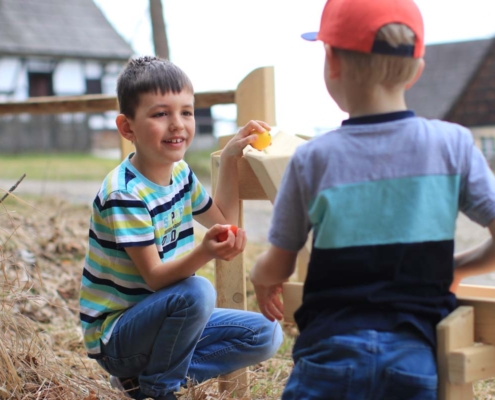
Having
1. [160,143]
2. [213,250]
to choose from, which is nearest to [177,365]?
[213,250]

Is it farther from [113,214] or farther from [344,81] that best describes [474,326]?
[113,214]

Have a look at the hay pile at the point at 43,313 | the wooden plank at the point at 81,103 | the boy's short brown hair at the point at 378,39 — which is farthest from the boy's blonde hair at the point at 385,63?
the wooden plank at the point at 81,103

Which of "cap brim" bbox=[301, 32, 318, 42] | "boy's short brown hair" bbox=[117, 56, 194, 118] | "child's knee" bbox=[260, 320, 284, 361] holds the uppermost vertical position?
"cap brim" bbox=[301, 32, 318, 42]

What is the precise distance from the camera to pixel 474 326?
5.31ft

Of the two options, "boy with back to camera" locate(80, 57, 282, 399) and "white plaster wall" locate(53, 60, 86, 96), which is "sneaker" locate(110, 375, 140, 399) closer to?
"boy with back to camera" locate(80, 57, 282, 399)

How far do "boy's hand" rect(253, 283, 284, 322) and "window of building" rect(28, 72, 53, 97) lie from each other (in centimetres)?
2849

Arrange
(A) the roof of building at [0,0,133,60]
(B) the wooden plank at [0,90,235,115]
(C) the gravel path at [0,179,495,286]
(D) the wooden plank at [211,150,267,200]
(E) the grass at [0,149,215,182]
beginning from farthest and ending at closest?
(A) the roof of building at [0,0,133,60]
(E) the grass at [0,149,215,182]
(C) the gravel path at [0,179,495,286]
(B) the wooden plank at [0,90,235,115]
(D) the wooden plank at [211,150,267,200]

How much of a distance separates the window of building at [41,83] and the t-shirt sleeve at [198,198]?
1092 inches

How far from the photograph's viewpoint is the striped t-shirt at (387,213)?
1480 mm

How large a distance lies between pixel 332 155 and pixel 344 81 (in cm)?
18

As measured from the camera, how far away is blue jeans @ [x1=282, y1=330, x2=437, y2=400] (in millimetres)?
1469

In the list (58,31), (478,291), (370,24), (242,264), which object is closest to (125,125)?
(242,264)

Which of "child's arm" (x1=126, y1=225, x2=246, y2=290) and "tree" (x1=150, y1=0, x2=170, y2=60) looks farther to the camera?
"tree" (x1=150, y1=0, x2=170, y2=60)

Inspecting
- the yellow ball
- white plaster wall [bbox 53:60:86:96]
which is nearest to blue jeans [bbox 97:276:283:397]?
the yellow ball
